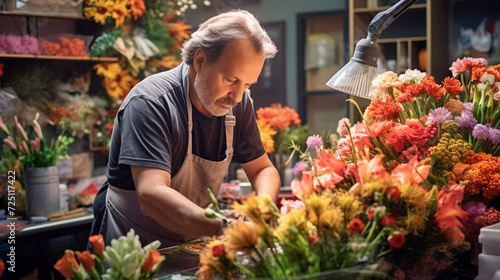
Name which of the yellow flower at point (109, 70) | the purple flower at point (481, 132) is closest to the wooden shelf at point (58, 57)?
the yellow flower at point (109, 70)

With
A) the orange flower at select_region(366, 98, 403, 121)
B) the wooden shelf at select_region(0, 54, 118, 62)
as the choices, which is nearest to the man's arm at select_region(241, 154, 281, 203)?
the orange flower at select_region(366, 98, 403, 121)

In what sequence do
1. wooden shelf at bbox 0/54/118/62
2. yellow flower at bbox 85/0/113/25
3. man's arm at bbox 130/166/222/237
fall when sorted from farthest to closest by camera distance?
yellow flower at bbox 85/0/113/25 < wooden shelf at bbox 0/54/118/62 < man's arm at bbox 130/166/222/237

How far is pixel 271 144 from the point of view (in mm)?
3338

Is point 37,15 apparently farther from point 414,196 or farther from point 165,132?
point 414,196

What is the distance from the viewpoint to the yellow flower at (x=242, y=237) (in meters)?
1.03

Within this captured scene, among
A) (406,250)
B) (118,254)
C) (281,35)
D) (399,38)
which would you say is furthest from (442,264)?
(281,35)

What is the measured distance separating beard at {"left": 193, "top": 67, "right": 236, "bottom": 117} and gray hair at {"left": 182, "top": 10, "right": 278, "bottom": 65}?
0.23 feet

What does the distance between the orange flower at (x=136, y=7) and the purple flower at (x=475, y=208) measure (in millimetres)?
2911

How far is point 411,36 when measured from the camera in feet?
15.9

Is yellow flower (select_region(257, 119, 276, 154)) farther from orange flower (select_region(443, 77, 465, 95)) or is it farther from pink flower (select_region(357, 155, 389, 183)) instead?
pink flower (select_region(357, 155, 389, 183))

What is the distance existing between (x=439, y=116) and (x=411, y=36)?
343 cm

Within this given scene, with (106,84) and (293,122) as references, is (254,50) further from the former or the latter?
(106,84)

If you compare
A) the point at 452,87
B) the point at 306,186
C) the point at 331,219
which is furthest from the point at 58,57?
the point at 331,219

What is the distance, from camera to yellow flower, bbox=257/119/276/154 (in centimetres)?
333
